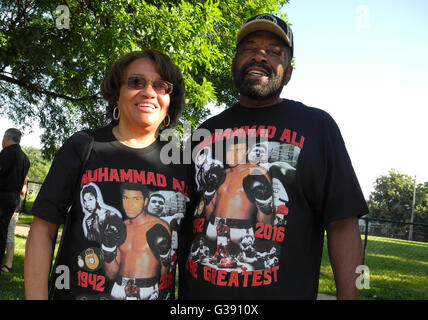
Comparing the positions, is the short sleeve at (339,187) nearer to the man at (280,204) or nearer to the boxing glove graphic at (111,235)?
the man at (280,204)

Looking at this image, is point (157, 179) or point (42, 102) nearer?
point (157, 179)

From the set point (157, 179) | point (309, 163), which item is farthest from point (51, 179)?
point (309, 163)

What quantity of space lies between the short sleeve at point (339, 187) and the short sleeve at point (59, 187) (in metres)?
1.26

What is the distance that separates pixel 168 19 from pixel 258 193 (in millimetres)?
3814

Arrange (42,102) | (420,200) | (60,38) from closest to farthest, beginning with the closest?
(60,38) < (42,102) < (420,200)

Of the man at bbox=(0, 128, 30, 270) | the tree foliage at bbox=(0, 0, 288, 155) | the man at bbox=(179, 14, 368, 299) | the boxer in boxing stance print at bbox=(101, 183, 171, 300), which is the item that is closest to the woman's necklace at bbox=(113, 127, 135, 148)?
the boxer in boxing stance print at bbox=(101, 183, 171, 300)

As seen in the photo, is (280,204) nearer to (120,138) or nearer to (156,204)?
(156,204)

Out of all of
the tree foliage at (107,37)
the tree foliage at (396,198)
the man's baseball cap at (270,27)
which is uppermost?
the tree foliage at (107,37)

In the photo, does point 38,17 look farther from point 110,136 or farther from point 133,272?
point 133,272

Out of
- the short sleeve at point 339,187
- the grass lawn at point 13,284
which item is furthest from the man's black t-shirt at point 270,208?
the grass lawn at point 13,284

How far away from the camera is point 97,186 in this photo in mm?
1792

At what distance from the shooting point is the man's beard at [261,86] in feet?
6.48

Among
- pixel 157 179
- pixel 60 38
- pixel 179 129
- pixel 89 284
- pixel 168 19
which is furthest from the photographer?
pixel 179 129

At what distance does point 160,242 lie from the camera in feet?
5.95
